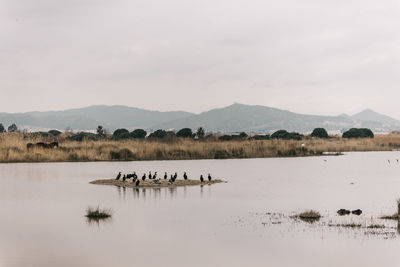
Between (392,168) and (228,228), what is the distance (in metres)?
27.1

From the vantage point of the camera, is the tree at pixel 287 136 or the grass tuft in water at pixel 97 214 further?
the tree at pixel 287 136

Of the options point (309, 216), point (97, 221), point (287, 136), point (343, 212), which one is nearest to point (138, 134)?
point (287, 136)

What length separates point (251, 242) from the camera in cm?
1627

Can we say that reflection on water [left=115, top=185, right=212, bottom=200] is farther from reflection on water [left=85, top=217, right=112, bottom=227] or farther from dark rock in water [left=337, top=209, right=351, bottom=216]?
dark rock in water [left=337, top=209, right=351, bottom=216]

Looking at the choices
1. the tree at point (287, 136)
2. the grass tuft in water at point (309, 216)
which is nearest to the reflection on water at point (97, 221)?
the grass tuft in water at point (309, 216)

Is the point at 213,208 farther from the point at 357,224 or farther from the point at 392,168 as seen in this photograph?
the point at 392,168

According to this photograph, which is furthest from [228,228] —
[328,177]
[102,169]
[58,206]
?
[102,169]

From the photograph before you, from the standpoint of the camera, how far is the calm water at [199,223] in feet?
48.1

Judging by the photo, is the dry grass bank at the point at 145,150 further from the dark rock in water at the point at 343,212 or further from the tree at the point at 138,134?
the dark rock in water at the point at 343,212

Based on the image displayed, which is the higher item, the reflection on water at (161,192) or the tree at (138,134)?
the tree at (138,134)

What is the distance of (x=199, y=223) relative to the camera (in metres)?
19.3

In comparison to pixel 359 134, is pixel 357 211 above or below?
below

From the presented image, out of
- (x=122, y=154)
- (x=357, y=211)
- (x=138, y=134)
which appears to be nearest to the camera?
(x=357, y=211)

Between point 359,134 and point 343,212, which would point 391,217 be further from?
point 359,134
